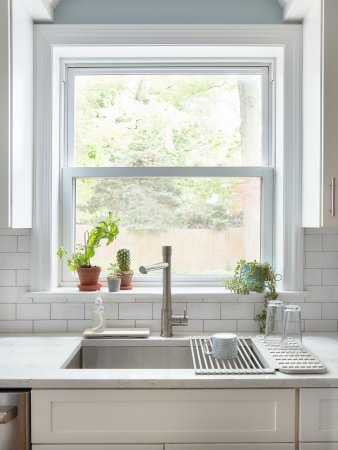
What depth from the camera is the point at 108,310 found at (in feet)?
7.10

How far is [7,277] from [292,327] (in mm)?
1332

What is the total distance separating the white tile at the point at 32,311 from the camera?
2.15 meters

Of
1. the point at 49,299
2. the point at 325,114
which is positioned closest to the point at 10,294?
the point at 49,299

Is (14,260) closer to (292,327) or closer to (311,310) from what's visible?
(292,327)

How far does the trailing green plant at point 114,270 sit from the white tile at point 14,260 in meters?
0.40

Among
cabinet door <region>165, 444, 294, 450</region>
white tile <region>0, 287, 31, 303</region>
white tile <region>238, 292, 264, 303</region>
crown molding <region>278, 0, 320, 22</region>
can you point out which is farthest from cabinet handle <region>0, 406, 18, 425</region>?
crown molding <region>278, 0, 320, 22</region>

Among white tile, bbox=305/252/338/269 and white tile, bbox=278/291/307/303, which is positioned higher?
white tile, bbox=305/252/338/269

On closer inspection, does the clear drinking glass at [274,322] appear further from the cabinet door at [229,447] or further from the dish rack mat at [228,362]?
the cabinet door at [229,447]

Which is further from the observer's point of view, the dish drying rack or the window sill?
the window sill

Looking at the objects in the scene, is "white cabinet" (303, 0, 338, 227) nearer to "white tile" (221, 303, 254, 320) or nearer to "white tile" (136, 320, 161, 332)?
"white tile" (221, 303, 254, 320)

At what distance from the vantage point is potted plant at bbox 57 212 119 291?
219 centimetres

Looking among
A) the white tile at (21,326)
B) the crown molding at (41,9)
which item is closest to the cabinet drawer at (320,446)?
the white tile at (21,326)

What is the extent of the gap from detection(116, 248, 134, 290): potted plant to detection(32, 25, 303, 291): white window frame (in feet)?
1.07

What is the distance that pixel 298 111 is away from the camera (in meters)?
2.16
